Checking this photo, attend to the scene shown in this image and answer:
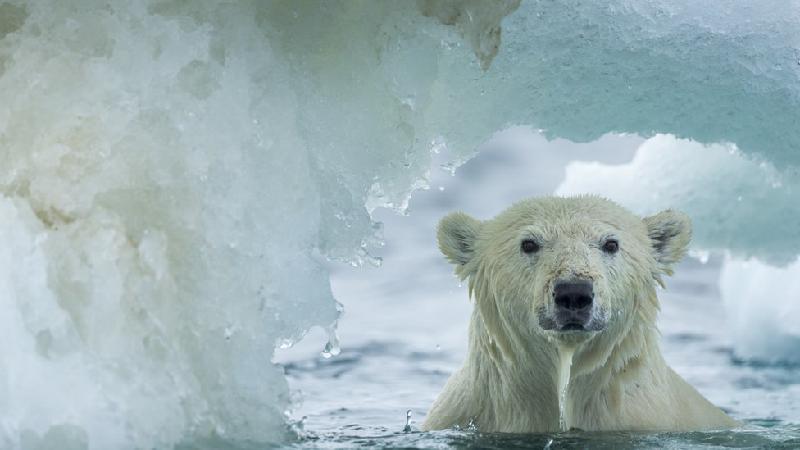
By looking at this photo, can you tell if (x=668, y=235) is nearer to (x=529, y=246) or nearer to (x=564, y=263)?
(x=529, y=246)

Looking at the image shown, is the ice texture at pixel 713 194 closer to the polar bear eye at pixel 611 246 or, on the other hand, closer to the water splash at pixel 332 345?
the polar bear eye at pixel 611 246

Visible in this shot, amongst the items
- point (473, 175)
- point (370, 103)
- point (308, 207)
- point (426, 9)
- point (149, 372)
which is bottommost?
point (149, 372)

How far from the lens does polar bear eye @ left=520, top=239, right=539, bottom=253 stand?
18.3 ft

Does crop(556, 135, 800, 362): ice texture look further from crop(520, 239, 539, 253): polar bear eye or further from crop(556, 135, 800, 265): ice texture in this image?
crop(520, 239, 539, 253): polar bear eye

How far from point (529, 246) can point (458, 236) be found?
0.62 m

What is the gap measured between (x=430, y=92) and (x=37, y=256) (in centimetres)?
190

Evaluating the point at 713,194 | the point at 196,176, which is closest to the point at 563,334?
the point at 196,176

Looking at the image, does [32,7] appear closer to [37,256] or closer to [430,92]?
[37,256]

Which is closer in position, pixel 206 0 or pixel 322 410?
pixel 206 0

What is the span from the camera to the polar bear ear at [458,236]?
20.1ft

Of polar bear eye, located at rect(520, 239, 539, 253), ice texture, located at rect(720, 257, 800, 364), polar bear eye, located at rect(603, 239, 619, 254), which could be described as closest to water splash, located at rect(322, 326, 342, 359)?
polar bear eye, located at rect(520, 239, 539, 253)

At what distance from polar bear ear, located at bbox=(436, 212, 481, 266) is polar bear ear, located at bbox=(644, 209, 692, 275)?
83cm

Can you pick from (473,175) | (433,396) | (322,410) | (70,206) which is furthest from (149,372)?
(473,175)

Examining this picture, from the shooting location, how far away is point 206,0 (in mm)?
4996
